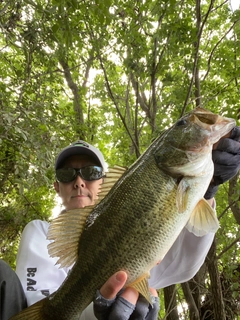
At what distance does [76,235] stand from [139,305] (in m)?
0.52

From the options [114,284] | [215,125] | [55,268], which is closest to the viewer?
[114,284]

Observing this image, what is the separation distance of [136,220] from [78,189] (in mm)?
1635

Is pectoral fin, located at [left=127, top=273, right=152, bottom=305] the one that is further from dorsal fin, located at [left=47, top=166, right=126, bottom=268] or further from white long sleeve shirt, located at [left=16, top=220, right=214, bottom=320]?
white long sleeve shirt, located at [left=16, top=220, right=214, bottom=320]

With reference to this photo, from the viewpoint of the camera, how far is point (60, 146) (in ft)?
17.5

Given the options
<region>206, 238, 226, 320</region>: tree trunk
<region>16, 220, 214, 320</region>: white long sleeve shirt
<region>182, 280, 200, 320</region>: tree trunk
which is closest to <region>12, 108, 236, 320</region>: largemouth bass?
<region>16, 220, 214, 320</region>: white long sleeve shirt

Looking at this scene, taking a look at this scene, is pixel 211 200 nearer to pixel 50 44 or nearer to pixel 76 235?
pixel 76 235

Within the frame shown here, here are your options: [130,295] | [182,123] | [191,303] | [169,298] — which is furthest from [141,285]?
[169,298]

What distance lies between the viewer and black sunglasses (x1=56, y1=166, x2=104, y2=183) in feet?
11.0

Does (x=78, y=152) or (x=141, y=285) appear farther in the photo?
(x=78, y=152)

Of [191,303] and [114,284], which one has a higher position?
[114,284]

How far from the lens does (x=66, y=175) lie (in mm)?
3377

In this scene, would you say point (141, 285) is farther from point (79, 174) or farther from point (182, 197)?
point (79, 174)

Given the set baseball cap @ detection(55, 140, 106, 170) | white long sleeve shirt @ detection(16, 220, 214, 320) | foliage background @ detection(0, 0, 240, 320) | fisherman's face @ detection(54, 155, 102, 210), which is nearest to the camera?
white long sleeve shirt @ detection(16, 220, 214, 320)

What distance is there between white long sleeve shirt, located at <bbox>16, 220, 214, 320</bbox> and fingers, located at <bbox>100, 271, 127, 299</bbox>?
55 cm
